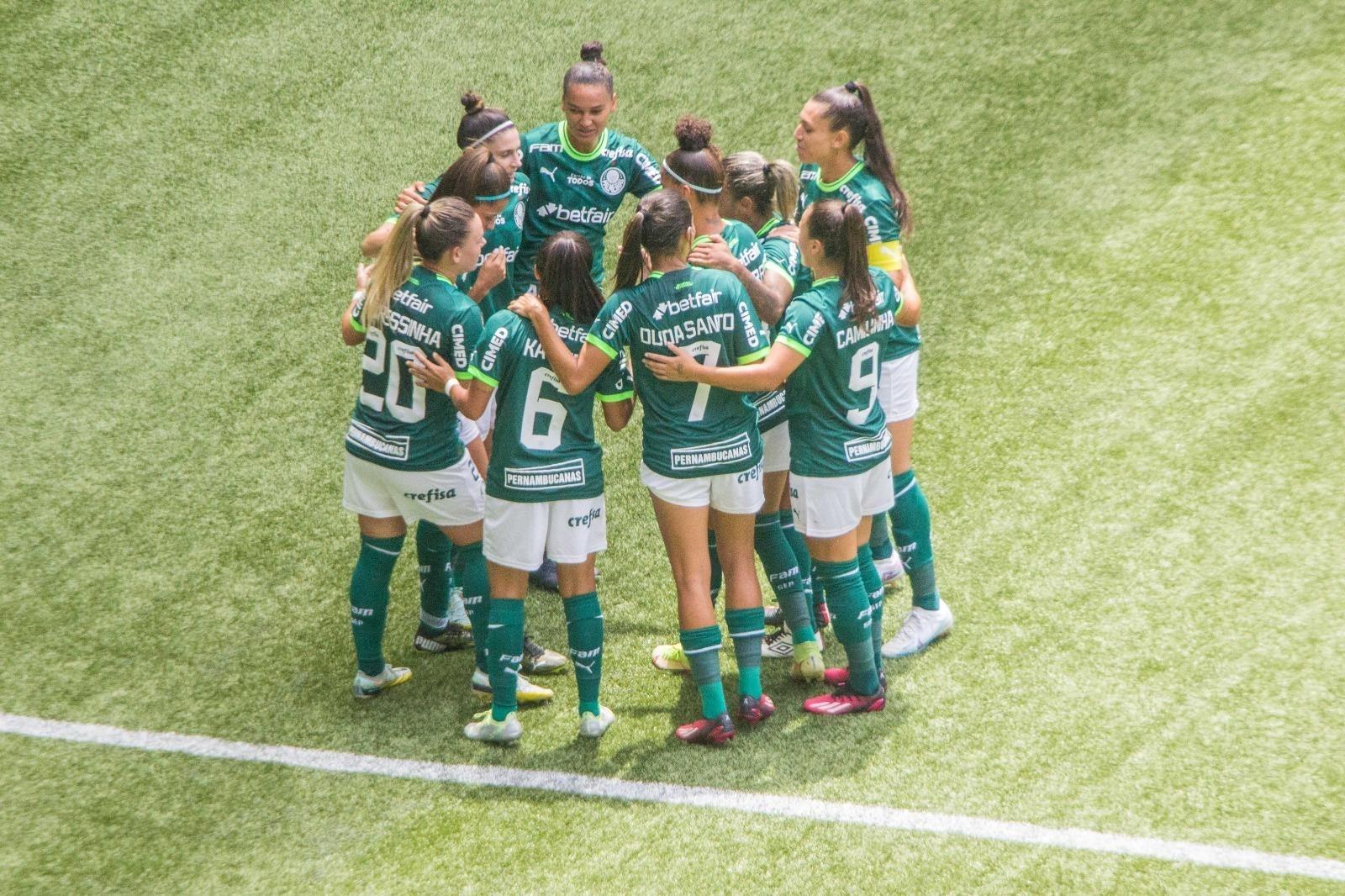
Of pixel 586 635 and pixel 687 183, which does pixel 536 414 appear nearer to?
pixel 586 635

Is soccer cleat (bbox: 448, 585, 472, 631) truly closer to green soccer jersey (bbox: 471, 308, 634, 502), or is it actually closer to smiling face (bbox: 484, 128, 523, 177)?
green soccer jersey (bbox: 471, 308, 634, 502)

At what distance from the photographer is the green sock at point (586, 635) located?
524 centimetres

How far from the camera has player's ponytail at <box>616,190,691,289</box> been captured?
4805 millimetres

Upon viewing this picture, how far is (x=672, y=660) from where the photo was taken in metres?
5.94

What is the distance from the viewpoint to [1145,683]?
5.60m

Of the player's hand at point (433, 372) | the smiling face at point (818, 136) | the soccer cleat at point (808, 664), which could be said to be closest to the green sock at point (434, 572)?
the player's hand at point (433, 372)

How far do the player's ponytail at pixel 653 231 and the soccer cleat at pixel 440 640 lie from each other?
2.11m

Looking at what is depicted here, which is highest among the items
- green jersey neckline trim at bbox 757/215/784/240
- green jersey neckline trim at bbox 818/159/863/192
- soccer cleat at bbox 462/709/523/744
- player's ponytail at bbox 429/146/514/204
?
player's ponytail at bbox 429/146/514/204

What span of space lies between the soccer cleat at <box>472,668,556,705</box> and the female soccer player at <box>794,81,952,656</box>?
1520mm

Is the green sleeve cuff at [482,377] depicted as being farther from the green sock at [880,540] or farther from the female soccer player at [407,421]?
the green sock at [880,540]

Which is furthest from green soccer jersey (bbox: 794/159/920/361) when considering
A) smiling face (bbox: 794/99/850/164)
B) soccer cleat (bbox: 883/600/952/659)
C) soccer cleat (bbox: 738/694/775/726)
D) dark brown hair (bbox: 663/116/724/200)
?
soccer cleat (bbox: 738/694/775/726)

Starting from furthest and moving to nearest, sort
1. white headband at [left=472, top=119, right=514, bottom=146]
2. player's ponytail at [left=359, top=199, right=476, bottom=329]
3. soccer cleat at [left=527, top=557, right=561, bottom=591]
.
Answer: soccer cleat at [left=527, top=557, right=561, bottom=591] → white headband at [left=472, top=119, right=514, bottom=146] → player's ponytail at [left=359, top=199, right=476, bottom=329]

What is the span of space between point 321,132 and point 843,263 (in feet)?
17.3

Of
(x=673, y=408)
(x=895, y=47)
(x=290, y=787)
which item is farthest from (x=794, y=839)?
(x=895, y=47)
